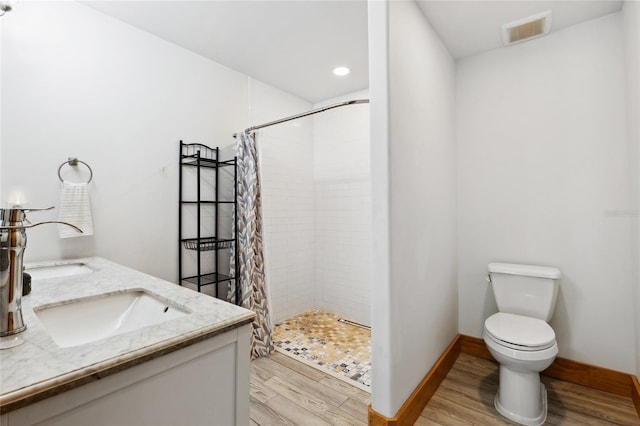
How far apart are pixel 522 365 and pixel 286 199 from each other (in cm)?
245

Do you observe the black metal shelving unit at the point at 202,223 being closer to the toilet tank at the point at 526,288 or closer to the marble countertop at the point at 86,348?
the marble countertop at the point at 86,348

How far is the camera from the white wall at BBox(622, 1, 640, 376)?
1668mm

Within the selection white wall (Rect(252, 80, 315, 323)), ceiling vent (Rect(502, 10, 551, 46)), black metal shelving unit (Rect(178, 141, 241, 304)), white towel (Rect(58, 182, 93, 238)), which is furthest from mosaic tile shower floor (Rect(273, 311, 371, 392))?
ceiling vent (Rect(502, 10, 551, 46))

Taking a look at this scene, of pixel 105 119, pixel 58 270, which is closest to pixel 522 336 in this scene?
pixel 58 270

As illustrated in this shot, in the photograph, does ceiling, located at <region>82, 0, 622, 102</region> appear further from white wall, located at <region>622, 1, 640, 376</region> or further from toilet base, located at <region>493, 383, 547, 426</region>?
toilet base, located at <region>493, 383, 547, 426</region>

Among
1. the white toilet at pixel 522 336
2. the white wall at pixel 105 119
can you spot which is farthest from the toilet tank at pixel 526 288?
the white wall at pixel 105 119

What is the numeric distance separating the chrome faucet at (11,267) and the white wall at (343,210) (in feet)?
8.76

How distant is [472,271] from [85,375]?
2604mm

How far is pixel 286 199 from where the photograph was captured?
3.32 meters

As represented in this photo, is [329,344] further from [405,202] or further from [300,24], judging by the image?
[300,24]

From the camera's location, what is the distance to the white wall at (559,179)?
1989 mm

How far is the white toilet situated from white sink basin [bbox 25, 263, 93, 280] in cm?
237

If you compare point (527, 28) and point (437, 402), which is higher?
point (527, 28)

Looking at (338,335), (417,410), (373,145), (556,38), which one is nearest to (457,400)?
(417,410)
